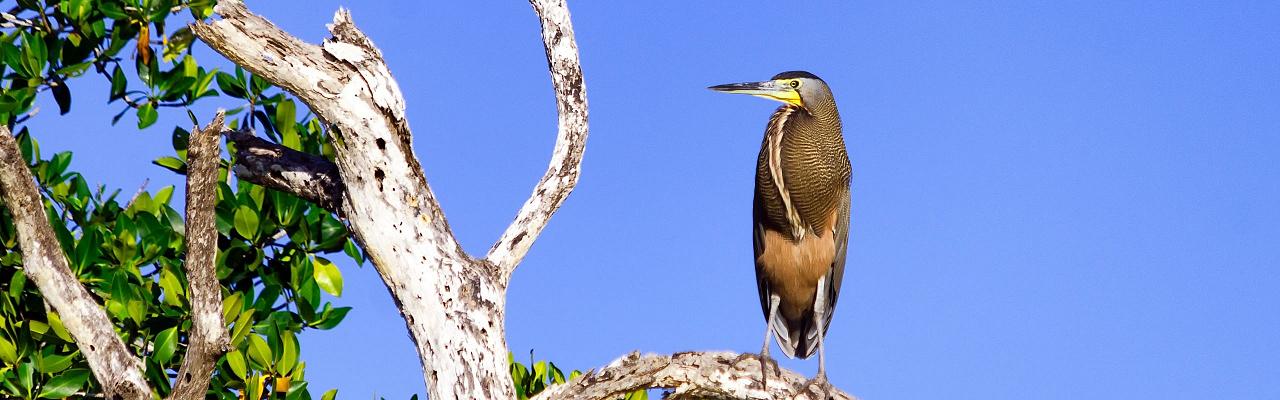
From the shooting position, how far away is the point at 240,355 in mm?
4016

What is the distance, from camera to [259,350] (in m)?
4.01

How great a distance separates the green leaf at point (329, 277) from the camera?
436 centimetres

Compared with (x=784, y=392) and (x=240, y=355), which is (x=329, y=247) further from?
(x=784, y=392)

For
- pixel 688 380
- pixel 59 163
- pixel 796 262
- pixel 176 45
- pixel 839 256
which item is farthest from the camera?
pixel 839 256

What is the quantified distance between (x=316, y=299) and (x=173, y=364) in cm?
56

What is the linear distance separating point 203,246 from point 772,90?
2.72 meters

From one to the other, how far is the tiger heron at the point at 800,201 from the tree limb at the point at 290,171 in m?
1.81

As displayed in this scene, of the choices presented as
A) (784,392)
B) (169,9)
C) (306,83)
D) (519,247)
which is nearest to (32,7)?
(169,9)

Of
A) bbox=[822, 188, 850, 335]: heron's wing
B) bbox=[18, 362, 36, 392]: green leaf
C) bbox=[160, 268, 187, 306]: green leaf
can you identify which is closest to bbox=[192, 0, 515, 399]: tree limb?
bbox=[160, 268, 187, 306]: green leaf

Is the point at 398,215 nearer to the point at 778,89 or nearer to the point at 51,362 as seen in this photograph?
the point at 51,362

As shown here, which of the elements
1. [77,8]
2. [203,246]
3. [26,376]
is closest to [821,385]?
[203,246]

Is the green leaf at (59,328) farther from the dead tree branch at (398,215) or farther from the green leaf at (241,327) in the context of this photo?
the dead tree branch at (398,215)

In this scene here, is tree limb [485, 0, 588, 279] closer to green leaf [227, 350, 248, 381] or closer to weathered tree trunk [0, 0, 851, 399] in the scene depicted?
weathered tree trunk [0, 0, 851, 399]

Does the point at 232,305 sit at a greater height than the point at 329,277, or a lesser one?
lesser
